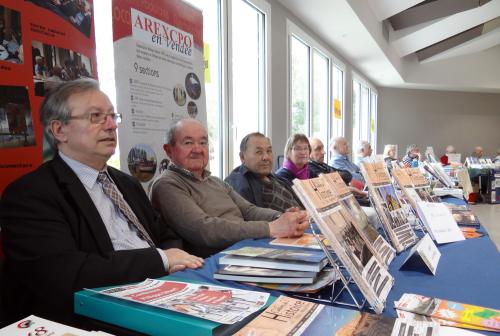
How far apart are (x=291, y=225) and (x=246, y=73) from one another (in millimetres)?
2842

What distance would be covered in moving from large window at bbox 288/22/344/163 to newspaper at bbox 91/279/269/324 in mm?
4057

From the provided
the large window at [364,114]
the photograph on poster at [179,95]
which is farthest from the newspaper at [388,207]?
the large window at [364,114]

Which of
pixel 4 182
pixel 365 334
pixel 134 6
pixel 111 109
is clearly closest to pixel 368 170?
pixel 365 334

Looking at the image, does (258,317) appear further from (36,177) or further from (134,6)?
(134,6)

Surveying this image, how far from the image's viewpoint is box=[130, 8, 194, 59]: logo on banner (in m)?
2.22

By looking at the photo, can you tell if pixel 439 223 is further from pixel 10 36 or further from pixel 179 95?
pixel 10 36

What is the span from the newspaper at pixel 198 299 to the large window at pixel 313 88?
4.06 m

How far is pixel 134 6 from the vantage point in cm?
220

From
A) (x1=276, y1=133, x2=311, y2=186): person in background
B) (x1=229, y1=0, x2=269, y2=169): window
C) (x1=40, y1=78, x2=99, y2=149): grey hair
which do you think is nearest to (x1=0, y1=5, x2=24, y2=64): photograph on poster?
(x1=40, y1=78, x2=99, y2=149): grey hair

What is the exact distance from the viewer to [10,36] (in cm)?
147

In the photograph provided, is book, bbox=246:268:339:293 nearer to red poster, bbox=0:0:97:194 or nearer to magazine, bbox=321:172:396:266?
magazine, bbox=321:172:396:266

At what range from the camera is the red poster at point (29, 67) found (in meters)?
1.44

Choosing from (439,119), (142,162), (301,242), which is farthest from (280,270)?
(439,119)

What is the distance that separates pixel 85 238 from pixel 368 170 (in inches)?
44.1
